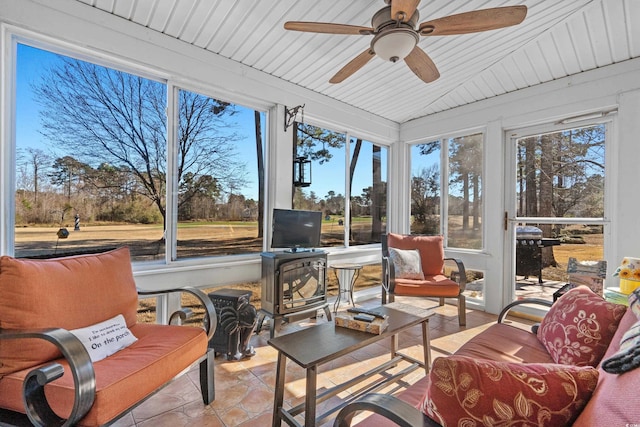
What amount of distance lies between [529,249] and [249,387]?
3.43 m

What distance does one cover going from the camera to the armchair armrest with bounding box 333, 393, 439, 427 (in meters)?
0.83

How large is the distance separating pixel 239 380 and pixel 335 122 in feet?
10.00

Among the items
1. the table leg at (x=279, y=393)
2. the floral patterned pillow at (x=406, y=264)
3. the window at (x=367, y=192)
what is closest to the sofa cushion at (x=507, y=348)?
the table leg at (x=279, y=393)

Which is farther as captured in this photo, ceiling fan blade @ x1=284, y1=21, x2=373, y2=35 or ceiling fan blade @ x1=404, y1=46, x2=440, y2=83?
ceiling fan blade @ x1=404, y1=46, x2=440, y2=83

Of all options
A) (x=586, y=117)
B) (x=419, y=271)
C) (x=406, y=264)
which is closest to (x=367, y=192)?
(x=406, y=264)

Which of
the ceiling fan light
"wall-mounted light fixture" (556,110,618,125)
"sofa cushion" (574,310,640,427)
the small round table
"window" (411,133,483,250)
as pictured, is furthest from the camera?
"window" (411,133,483,250)

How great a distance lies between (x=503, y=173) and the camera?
12.2 ft

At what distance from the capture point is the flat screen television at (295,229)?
3078mm

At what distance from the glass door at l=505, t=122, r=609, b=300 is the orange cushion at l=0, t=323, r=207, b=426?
12.0ft

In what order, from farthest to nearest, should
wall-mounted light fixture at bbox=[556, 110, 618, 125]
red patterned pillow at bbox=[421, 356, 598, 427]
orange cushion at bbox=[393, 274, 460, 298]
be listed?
orange cushion at bbox=[393, 274, 460, 298], wall-mounted light fixture at bbox=[556, 110, 618, 125], red patterned pillow at bbox=[421, 356, 598, 427]

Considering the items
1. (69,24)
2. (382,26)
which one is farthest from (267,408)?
(69,24)

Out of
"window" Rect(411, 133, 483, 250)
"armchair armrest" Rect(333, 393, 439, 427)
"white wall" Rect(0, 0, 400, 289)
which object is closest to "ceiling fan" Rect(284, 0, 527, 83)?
"white wall" Rect(0, 0, 400, 289)

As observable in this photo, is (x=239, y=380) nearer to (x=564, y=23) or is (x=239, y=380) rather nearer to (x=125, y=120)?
(x=125, y=120)

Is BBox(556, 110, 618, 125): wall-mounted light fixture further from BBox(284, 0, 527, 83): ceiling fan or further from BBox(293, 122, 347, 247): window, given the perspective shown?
BBox(293, 122, 347, 247): window
